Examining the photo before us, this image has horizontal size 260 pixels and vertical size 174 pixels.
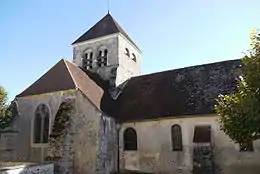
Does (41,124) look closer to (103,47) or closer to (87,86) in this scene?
(87,86)

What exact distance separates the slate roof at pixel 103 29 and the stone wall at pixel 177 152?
917 cm

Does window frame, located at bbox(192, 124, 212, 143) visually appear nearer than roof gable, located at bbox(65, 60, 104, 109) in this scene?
Yes

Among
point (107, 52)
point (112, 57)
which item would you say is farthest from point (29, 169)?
point (107, 52)

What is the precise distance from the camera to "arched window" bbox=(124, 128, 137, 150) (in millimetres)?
16703

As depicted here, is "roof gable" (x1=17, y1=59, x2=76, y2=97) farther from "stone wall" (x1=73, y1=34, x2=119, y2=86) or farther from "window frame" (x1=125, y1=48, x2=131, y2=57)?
"window frame" (x1=125, y1=48, x2=131, y2=57)

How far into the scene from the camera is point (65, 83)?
16.6 m

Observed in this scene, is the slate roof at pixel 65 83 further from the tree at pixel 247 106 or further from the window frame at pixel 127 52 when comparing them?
the tree at pixel 247 106


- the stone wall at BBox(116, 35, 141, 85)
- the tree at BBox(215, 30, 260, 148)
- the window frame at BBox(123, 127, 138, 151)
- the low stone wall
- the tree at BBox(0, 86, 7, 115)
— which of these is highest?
the stone wall at BBox(116, 35, 141, 85)

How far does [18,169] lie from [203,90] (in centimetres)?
1151

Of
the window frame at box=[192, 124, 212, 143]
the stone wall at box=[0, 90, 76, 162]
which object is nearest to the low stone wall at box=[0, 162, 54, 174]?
the stone wall at box=[0, 90, 76, 162]

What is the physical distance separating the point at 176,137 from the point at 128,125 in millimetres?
3252

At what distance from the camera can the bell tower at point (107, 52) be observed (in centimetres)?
2128

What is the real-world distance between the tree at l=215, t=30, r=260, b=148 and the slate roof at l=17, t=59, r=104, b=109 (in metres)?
8.25

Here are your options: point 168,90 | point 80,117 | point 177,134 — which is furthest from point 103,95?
point 177,134
